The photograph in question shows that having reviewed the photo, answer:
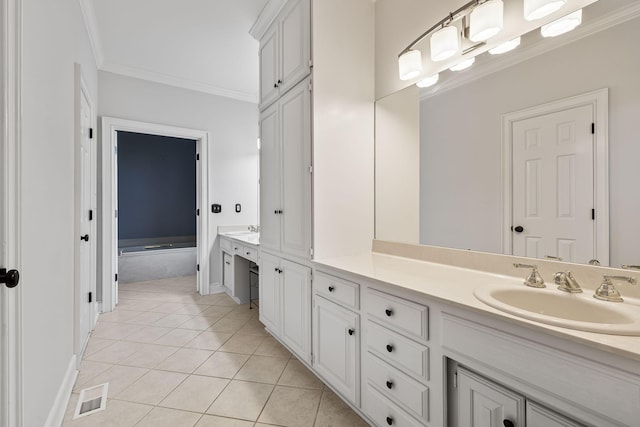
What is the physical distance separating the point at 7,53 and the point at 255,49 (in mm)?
2380

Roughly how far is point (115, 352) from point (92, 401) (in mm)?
642

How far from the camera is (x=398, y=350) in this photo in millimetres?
1273

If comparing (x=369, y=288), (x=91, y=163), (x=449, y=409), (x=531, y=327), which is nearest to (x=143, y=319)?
(x=91, y=163)

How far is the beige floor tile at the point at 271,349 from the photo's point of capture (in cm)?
226

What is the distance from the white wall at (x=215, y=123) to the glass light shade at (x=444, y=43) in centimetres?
304

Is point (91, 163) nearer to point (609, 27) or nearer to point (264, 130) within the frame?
point (264, 130)

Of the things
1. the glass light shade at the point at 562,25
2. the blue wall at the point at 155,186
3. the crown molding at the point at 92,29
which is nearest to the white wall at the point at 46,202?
the crown molding at the point at 92,29

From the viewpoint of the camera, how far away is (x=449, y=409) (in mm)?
1096

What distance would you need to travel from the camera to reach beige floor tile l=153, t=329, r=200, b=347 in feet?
8.09

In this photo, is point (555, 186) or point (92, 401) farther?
point (92, 401)

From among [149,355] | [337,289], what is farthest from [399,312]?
[149,355]

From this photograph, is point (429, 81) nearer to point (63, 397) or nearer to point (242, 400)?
point (242, 400)

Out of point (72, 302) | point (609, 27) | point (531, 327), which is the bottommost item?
point (72, 302)

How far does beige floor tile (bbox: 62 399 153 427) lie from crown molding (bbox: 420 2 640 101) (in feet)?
8.14
